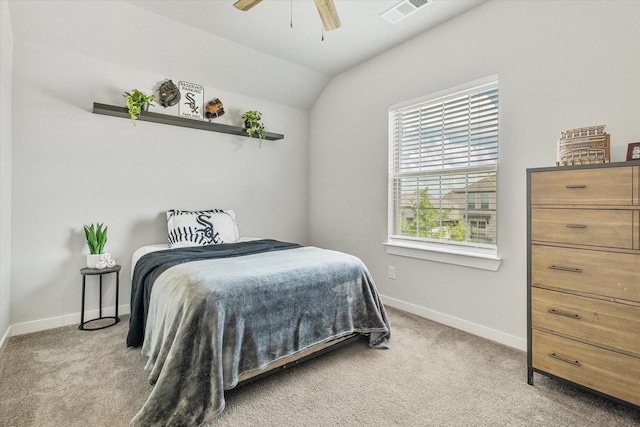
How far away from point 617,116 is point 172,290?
2844 millimetres

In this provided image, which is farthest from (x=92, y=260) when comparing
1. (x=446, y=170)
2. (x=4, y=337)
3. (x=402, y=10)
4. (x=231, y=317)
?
(x=402, y=10)

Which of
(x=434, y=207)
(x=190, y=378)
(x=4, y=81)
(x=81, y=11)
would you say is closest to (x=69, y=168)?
(x=4, y=81)

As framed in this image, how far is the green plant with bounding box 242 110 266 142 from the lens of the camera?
373cm

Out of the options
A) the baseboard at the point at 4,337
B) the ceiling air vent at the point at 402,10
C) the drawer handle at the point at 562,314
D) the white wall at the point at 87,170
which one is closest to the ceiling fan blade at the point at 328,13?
the ceiling air vent at the point at 402,10

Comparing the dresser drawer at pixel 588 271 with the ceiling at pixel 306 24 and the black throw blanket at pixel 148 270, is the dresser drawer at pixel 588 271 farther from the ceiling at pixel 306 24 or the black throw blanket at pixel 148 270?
the ceiling at pixel 306 24

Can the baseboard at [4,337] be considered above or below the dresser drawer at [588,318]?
below

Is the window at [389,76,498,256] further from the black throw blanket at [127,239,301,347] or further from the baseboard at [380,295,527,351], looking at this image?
the black throw blanket at [127,239,301,347]

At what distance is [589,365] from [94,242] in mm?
3587

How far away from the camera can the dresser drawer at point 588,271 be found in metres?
1.56

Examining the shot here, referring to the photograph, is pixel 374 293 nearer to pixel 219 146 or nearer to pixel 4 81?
pixel 219 146

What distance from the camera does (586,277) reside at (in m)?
1.69

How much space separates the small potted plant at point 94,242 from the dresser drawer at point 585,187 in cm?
331

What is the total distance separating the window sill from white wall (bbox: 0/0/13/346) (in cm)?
319

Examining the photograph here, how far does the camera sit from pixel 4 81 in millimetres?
2301
